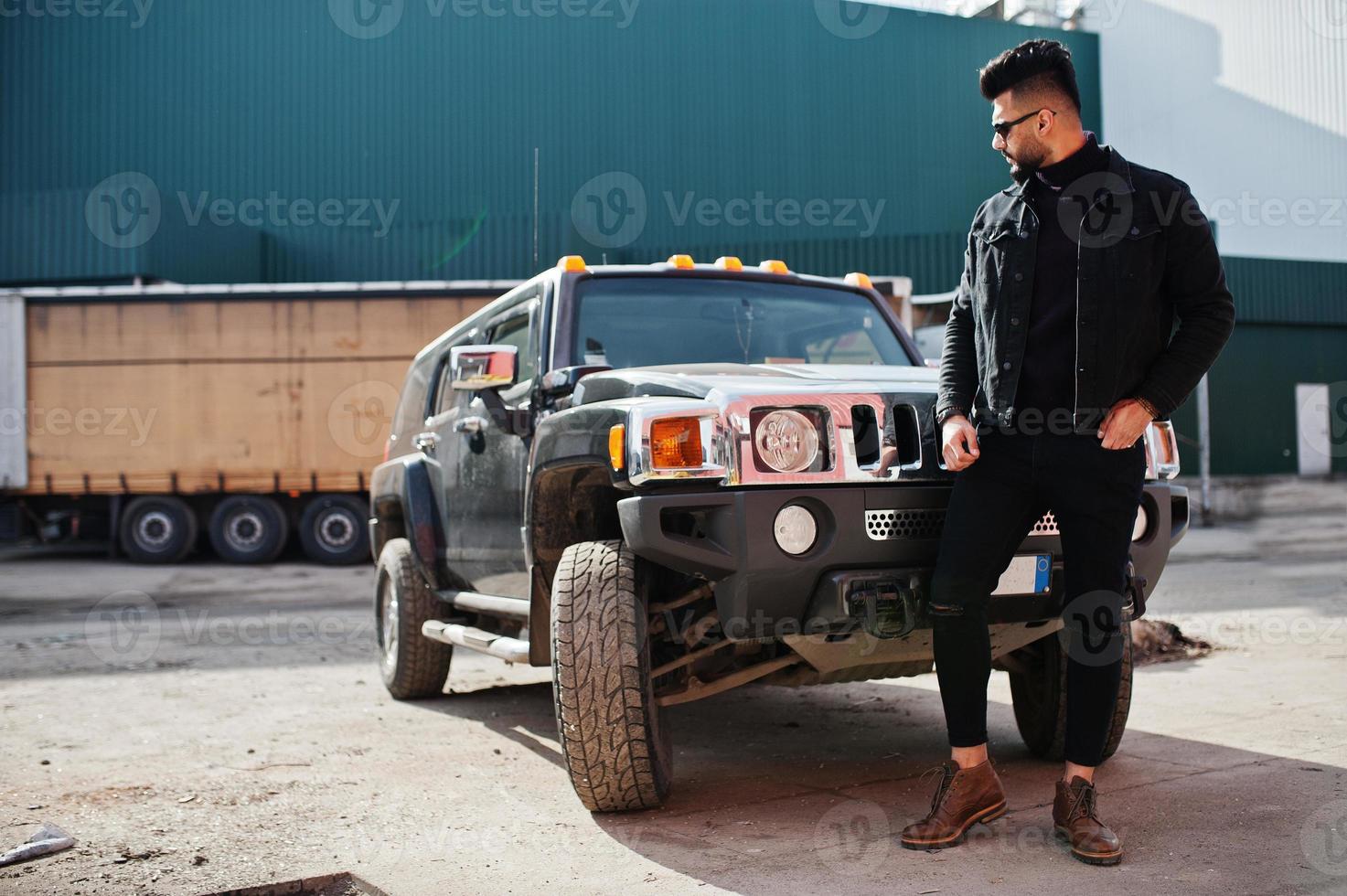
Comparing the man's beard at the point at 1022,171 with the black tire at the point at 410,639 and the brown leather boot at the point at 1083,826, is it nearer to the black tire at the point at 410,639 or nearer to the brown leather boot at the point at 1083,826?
the brown leather boot at the point at 1083,826

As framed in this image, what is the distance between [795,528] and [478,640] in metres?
1.99

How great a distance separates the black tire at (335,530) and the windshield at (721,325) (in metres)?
11.6

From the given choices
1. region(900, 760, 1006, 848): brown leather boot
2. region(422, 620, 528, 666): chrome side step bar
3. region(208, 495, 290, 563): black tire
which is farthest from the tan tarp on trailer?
region(900, 760, 1006, 848): brown leather boot

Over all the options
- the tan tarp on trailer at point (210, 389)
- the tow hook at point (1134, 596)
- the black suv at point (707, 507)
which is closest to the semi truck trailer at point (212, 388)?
the tan tarp on trailer at point (210, 389)

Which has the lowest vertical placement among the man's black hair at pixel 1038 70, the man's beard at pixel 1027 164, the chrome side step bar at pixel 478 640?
the chrome side step bar at pixel 478 640

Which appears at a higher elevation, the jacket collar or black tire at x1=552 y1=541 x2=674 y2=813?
the jacket collar

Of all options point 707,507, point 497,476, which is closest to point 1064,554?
point 707,507

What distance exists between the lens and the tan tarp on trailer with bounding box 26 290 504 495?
1555 centimetres

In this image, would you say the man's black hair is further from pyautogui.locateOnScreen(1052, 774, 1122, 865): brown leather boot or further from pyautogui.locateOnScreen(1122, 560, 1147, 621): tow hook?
pyautogui.locateOnScreen(1052, 774, 1122, 865): brown leather boot

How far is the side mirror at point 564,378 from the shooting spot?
4285mm

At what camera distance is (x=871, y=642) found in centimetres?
359

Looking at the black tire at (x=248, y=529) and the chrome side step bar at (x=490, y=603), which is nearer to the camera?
the chrome side step bar at (x=490, y=603)

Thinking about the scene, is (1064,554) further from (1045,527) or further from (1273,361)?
(1273,361)

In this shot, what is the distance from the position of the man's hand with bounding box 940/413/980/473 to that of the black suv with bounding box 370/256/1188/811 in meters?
0.26
